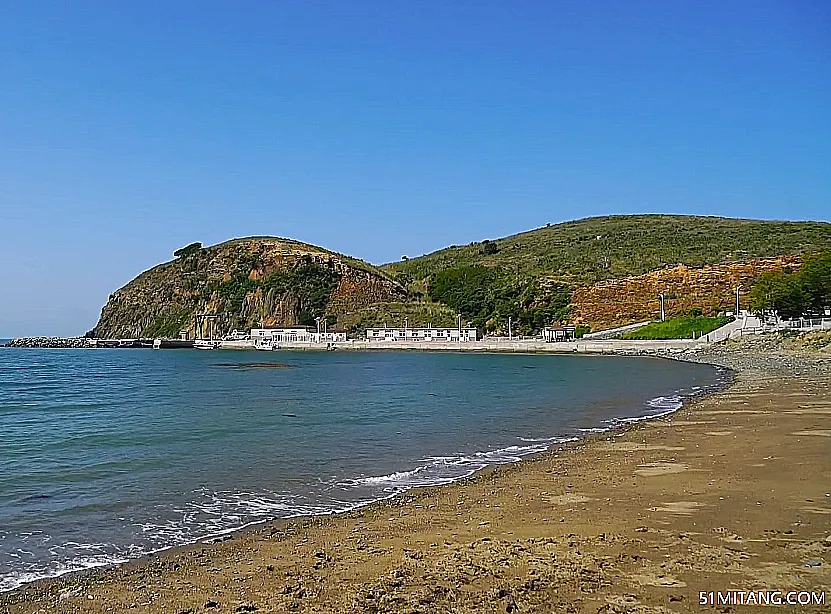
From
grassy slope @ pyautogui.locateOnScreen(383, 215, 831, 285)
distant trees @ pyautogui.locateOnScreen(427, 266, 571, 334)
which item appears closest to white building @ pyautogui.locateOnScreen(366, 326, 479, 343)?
distant trees @ pyautogui.locateOnScreen(427, 266, 571, 334)

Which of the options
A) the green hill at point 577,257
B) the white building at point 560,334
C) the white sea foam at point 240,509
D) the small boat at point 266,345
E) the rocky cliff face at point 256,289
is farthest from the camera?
the rocky cliff face at point 256,289

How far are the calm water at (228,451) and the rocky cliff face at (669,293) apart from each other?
214ft

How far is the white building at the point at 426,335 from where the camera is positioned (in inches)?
4491

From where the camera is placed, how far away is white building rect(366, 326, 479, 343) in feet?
374

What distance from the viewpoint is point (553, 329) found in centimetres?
10612

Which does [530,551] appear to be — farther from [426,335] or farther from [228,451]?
[426,335]

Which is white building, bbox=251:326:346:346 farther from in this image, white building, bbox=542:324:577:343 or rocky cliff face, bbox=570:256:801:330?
rocky cliff face, bbox=570:256:801:330

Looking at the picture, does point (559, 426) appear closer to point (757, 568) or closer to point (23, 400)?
point (757, 568)

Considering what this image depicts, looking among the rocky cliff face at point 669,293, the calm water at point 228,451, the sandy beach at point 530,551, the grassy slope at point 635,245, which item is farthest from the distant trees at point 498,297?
the sandy beach at point 530,551

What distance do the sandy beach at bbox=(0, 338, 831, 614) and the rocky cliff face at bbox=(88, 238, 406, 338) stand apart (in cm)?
13728

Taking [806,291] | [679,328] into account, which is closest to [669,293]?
[679,328]

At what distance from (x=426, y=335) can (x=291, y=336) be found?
28.0 m

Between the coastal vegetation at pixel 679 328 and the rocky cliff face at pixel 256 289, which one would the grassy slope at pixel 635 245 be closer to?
the rocky cliff face at pixel 256 289

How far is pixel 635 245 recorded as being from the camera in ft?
456
